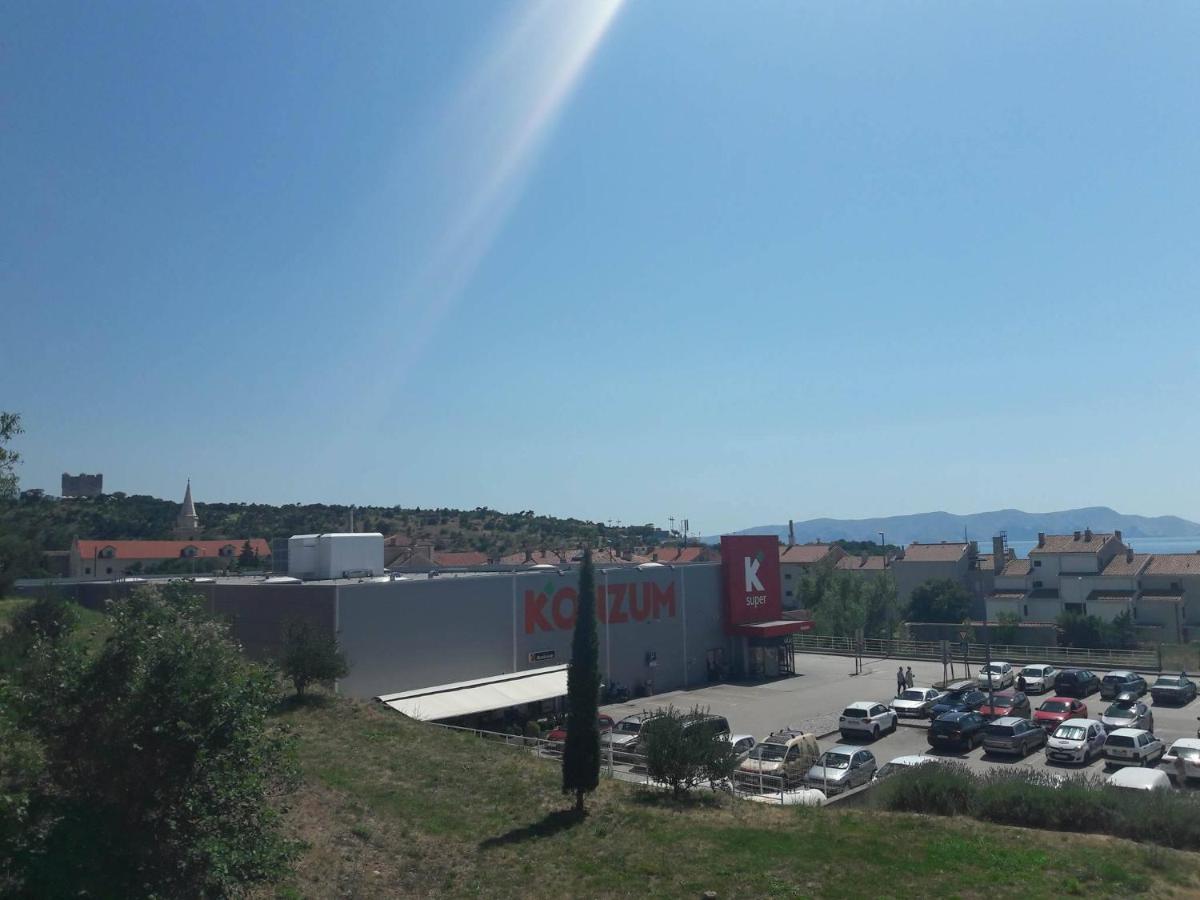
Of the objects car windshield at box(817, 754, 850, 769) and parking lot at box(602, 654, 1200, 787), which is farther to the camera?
parking lot at box(602, 654, 1200, 787)

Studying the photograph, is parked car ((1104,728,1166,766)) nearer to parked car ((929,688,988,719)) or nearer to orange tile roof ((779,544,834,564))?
parked car ((929,688,988,719))

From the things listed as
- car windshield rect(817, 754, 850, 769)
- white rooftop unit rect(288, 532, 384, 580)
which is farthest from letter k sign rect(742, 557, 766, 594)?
car windshield rect(817, 754, 850, 769)

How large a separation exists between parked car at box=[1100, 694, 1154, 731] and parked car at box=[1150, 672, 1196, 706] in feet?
14.7

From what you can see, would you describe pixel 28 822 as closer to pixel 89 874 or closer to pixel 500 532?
pixel 89 874

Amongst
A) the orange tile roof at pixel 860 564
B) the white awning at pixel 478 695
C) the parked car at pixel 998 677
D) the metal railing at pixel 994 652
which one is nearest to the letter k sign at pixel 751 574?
the metal railing at pixel 994 652

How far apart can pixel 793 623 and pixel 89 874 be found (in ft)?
127

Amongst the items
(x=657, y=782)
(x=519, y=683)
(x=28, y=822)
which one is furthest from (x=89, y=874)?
(x=519, y=683)

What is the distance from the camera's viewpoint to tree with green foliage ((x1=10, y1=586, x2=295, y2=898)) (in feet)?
32.5

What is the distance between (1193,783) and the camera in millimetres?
22781

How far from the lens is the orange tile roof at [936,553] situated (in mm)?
80875

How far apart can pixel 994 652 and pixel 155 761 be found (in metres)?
49.1

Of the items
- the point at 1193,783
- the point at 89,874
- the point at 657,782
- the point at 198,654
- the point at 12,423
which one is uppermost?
the point at 12,423

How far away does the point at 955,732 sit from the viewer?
27547 millimetres

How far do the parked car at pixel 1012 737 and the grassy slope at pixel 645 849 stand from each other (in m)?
13.2
